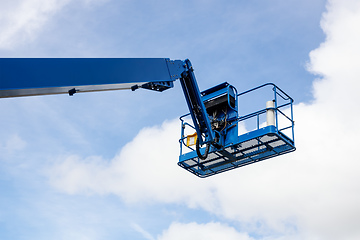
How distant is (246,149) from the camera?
15.0 metres

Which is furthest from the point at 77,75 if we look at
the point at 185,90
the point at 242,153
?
the point at 242,153

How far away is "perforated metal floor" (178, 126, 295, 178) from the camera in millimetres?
14597

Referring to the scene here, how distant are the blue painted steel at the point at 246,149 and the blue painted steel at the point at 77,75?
11.7 feet

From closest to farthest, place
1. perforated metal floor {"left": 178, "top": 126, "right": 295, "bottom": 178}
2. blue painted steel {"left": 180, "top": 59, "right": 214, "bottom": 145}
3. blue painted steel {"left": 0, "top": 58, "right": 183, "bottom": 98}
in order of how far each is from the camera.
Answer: blue painted steel {"left": 0, "top": 58, "right": 183, "bottom": 98}
blue painted steel {"left": 180, "top": 59, "right": 214, "bottom": 145}
perforated metal floor {"left": 178, "top": 126, "right": 295, "bottom": 178}

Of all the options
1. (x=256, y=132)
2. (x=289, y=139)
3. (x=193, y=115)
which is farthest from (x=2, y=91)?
(x=289, y=139)

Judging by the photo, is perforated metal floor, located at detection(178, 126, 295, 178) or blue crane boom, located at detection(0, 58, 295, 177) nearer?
blue crane boom, located at detection(0, 58, 295, 177)

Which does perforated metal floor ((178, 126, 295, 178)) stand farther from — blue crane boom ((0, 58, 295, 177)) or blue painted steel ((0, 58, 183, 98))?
blue painted steel ((0, 58, 183, 98))

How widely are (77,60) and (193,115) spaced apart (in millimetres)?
5161

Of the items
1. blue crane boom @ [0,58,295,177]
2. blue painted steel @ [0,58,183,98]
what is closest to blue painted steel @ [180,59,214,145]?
blue crane boom @ [0,58,295,177]

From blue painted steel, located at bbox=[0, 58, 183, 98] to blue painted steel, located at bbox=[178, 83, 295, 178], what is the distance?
3.55 meters

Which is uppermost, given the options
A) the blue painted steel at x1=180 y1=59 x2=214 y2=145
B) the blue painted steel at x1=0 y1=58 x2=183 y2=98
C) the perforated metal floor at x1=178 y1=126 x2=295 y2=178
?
the blue painted steel at x1=180 y1=59 x2=214 y2=145

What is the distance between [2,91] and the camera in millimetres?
Result: 8867

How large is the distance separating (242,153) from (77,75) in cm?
674

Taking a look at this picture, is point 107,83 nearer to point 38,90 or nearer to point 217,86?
point 38,90
